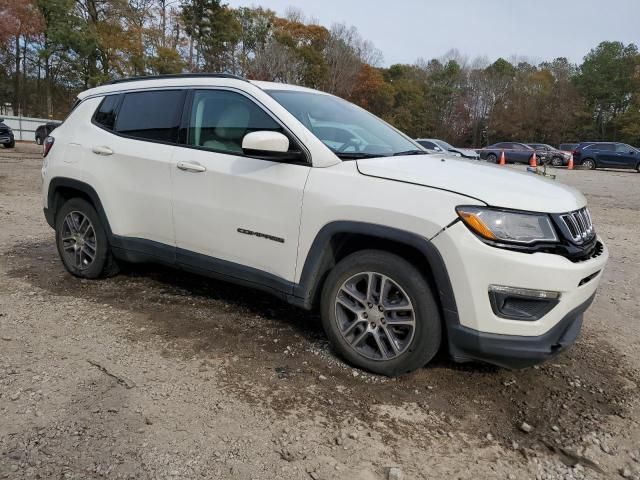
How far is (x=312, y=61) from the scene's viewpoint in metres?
53.8

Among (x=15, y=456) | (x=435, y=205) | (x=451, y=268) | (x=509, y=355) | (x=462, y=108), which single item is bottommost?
(x=15, y=456)

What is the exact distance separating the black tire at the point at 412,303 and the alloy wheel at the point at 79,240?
2508 millimetres

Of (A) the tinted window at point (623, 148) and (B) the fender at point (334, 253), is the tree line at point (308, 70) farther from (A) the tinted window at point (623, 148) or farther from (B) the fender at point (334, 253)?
(B) the fender at point (334, 253)

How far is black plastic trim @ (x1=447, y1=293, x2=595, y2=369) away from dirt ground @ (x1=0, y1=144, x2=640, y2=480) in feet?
1.05

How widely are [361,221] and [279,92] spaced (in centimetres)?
Answer: 131

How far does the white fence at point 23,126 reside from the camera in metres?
33.8

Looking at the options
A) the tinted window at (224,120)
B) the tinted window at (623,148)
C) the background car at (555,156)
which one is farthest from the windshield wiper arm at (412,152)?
the background car at (555,156)

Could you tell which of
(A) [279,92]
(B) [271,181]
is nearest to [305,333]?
(B) [271,181]

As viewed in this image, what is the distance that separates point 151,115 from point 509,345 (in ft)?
10.5

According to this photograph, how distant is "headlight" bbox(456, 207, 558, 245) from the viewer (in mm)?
2699

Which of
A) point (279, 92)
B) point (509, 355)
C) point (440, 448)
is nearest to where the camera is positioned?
point (440, 448)

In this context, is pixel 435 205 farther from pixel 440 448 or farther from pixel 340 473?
pixel 340 473

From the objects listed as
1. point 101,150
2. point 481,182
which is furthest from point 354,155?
point 101,150

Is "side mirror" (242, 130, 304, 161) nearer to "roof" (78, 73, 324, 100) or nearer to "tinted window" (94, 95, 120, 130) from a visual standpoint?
"roof" (78, 73, 324, 100)
